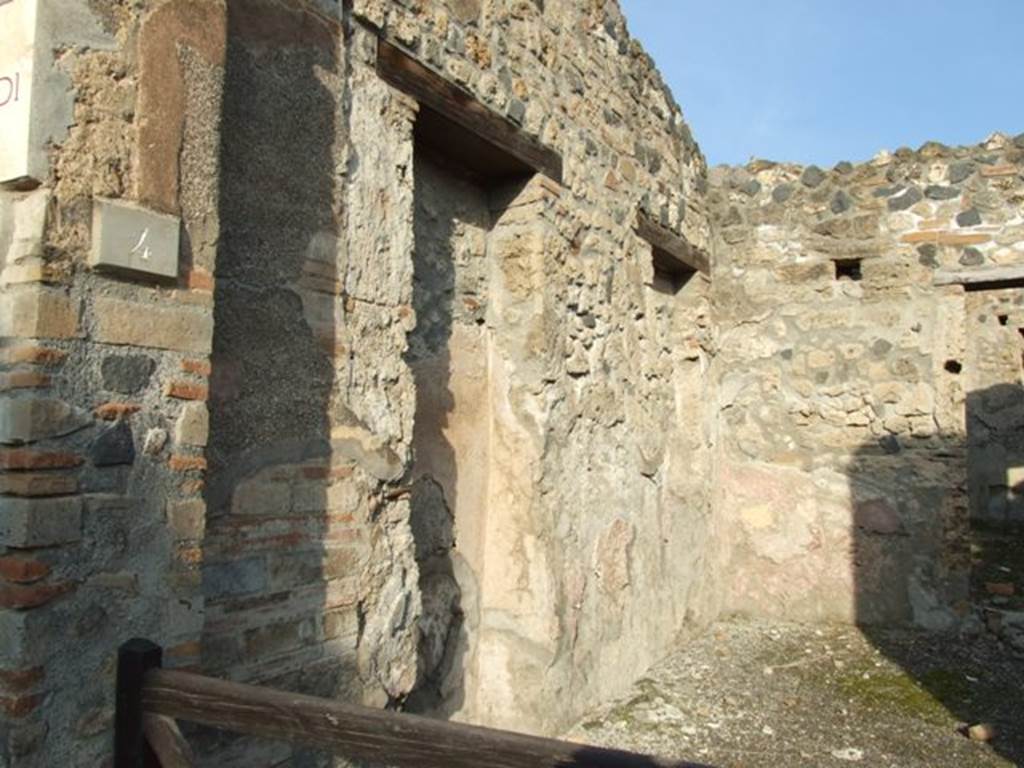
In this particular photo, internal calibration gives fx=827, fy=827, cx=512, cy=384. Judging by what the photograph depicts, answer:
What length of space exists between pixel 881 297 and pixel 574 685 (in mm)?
3212

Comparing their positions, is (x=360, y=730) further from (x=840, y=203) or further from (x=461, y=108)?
(x=840, y=203)

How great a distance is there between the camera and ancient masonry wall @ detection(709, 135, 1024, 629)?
4949 mm

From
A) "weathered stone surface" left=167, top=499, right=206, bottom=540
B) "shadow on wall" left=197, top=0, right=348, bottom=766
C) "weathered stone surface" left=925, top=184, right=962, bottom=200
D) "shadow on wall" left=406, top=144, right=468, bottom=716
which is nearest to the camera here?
"weathered stone surface" left=167, top=499, right=206, bottom=540

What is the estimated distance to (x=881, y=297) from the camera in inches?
204

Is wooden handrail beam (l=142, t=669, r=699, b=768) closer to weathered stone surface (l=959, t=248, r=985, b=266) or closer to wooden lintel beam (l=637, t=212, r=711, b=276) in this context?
wooden lintel beam (l=637, t=212, r=711, b=276)

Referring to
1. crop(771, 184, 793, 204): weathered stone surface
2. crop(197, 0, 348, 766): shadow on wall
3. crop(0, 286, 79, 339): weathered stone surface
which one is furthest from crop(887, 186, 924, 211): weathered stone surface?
crop(0, 286, 79, 339): weathered stone surface

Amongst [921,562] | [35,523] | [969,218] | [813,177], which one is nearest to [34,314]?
[35,523]

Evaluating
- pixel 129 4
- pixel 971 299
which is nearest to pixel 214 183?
pixel 129 4

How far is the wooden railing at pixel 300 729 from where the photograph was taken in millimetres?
1243

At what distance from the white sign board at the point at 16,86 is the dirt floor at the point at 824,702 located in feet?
9.16

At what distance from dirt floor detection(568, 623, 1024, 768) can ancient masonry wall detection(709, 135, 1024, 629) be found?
41 cm

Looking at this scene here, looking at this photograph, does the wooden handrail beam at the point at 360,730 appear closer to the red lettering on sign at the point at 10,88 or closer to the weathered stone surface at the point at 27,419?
the weathered stone surface at the point at 27,419

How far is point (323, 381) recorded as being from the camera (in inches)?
90.7

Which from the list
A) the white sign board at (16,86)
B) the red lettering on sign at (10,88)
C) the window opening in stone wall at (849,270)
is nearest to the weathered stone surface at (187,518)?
the white sign board at (16,86)
